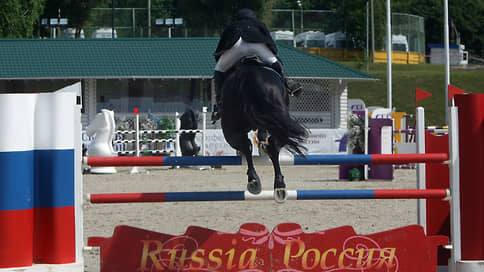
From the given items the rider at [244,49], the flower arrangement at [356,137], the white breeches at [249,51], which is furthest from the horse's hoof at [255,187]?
the flower arrangement at [356,137]

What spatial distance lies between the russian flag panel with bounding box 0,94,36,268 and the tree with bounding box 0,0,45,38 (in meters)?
34.3

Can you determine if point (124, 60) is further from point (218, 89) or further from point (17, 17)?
point (218, 89)

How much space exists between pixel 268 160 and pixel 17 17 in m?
35.8

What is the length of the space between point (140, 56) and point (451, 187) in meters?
24.2

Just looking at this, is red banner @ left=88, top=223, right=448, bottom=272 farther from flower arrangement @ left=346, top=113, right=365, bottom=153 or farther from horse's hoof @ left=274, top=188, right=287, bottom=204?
flower arrangement @ left=346, top=113, right=365, bottom=153

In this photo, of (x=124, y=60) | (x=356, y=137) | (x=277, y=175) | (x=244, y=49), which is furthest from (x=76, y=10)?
Result: (x=277, y=175)

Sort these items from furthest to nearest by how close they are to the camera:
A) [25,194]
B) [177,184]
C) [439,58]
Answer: [439,58]
[177,184]
[25,194]

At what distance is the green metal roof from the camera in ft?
88.4

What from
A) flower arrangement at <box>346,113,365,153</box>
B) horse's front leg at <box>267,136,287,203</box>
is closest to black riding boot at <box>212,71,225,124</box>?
horse's front leg at <box>267,136,287,203</box>

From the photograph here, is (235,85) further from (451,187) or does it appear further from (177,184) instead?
(177,184)

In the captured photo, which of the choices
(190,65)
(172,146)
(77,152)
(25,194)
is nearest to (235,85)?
(77,152)

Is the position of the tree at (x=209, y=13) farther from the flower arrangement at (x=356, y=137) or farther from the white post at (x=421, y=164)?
the white post at (x=421, y=164)

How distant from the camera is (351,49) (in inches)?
2194

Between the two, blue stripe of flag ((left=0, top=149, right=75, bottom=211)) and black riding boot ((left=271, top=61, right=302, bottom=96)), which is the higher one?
black riding boot ((left=271, top=61, right=302, bottom=96))
